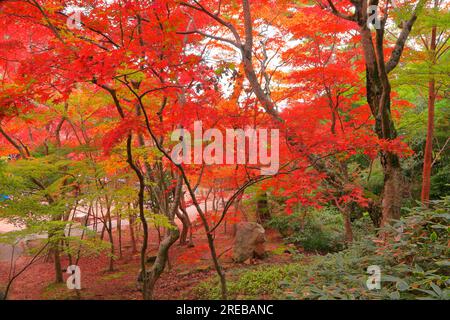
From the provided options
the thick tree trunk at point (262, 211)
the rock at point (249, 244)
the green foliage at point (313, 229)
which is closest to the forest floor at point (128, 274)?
the rock at point (249, 244)

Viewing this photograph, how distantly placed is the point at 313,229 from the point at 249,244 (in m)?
2.48

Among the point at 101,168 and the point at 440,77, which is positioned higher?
the point at 440,77

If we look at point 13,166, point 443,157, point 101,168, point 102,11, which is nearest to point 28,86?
point 102,11

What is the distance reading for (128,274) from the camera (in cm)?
934

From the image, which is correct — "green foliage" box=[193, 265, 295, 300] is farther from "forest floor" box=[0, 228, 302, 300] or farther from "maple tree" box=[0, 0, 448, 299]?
"maple tree" box=[0, 0, 448, 299]

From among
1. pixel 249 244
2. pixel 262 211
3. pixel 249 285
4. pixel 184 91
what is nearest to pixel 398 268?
pixel 184 91

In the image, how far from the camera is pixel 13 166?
5.96 metres

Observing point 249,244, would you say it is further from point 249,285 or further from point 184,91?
point 184,91

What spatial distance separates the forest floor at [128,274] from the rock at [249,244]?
0.22 meters

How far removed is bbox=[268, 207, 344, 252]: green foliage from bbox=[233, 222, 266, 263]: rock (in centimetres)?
145

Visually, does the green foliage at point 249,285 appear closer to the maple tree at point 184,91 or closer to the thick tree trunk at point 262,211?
the maple tree at point 184,91

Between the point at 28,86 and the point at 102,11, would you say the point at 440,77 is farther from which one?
the point at 28,86
